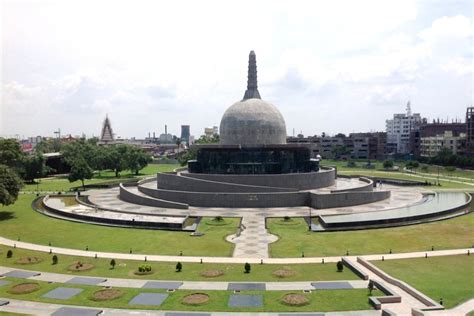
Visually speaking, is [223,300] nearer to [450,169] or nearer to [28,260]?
[28,260]

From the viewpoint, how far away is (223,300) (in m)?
27.5

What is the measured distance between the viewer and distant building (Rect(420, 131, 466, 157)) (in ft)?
452

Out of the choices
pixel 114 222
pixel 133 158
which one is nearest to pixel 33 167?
pixel 133 158

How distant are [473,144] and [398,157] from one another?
44.0m

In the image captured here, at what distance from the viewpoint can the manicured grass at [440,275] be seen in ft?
91.2

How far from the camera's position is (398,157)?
566ft

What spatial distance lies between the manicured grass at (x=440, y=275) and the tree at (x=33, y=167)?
272ft

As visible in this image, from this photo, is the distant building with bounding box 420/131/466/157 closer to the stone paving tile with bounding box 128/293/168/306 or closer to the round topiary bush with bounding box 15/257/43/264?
the stone paving tile with bounding box 128/293/168/306

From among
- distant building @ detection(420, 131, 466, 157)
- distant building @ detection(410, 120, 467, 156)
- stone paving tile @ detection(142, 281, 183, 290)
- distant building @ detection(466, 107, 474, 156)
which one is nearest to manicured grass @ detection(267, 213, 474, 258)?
stone paving tile @ detection(142, 281, 183, 290)

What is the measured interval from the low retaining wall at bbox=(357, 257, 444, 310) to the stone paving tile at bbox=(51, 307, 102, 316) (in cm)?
1940

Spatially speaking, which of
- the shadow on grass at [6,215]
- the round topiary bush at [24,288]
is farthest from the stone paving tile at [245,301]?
the shadow on grass at [6,215]

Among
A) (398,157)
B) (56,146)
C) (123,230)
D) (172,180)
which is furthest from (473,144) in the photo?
(56,146)

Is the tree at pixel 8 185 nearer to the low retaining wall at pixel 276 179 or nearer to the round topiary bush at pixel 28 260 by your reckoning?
the round topiary bush at pixel 28 260

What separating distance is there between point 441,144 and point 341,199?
99.3 m
